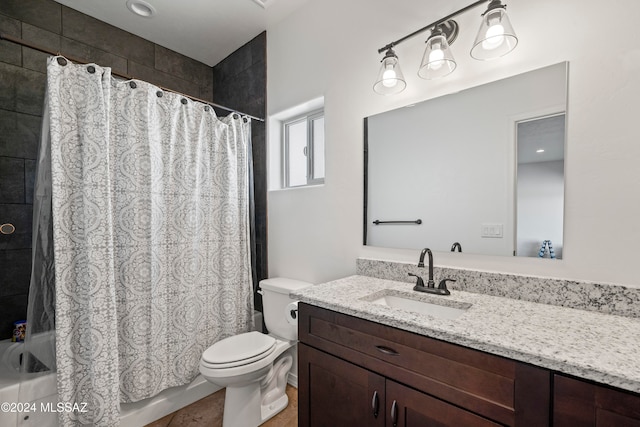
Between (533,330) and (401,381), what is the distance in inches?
17.1

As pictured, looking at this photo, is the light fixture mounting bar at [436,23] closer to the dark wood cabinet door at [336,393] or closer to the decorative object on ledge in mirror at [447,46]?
the decorative object on ledge in mirror at [447,46]

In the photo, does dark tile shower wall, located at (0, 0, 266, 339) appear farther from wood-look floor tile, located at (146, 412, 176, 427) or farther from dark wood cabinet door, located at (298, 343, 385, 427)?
dark wood cabinet door, located at (298, 343, 385, 427)

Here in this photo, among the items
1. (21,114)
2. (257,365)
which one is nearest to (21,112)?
(21,114)

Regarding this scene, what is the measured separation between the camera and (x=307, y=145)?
7.36ft

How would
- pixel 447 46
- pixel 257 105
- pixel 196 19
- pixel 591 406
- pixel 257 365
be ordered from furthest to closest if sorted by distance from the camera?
pixel 257 105 < pixel 196 19 < pixel 257 365 < pixel 447 46 < pixel 591 406

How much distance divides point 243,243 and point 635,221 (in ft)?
6.80

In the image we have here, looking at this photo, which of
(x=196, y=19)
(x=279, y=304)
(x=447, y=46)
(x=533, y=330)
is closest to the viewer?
(x=533, y=330)

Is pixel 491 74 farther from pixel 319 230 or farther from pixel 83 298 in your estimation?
pixel 83 298

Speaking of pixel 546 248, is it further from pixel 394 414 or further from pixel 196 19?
pixel 196 19

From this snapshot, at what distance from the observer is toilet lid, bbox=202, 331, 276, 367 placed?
1.51 metres

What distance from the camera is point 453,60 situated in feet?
4.17

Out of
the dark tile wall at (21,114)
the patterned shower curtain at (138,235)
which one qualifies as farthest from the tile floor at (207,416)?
the dark tile wall at (21,114)

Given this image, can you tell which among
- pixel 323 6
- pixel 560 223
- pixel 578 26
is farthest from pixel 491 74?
pixel 323 6

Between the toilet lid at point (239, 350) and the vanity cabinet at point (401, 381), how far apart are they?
1.36ft
